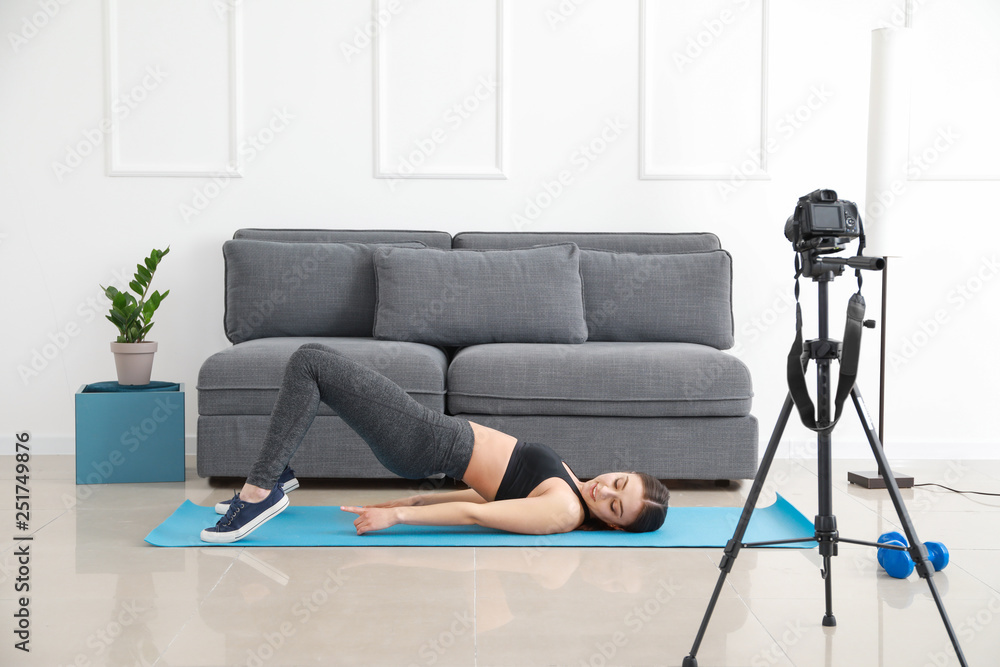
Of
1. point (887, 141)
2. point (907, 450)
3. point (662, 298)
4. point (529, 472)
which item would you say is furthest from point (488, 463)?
point (907, 450)

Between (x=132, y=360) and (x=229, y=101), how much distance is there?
1328mm

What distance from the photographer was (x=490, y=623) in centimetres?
182

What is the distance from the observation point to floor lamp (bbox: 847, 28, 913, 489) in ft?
10.3

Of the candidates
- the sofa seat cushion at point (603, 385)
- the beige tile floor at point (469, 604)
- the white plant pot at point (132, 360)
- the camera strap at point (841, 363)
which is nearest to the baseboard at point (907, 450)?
the sofa seat cushion at point (603, 385)

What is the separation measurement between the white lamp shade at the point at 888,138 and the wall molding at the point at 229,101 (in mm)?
2771

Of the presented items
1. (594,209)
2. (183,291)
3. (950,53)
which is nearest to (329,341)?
(183,291)

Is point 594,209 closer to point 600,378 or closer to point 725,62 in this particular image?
point 725,62

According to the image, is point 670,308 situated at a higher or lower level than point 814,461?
higher

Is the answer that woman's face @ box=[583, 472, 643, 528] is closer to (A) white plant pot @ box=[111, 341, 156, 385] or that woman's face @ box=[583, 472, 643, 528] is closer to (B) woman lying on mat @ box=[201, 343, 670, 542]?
(B) woman lying on mat @ box=[201, 343, 670, 542]

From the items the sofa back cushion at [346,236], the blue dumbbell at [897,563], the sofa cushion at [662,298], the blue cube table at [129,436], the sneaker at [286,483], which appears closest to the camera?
the blue dumbbell at [897,563]

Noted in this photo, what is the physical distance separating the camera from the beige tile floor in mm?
843

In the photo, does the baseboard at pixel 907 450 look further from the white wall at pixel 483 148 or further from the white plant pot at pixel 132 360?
the white plant pot at pixel 132 360

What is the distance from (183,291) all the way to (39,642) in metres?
2.36

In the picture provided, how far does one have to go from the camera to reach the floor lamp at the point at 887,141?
3141 millimetres
